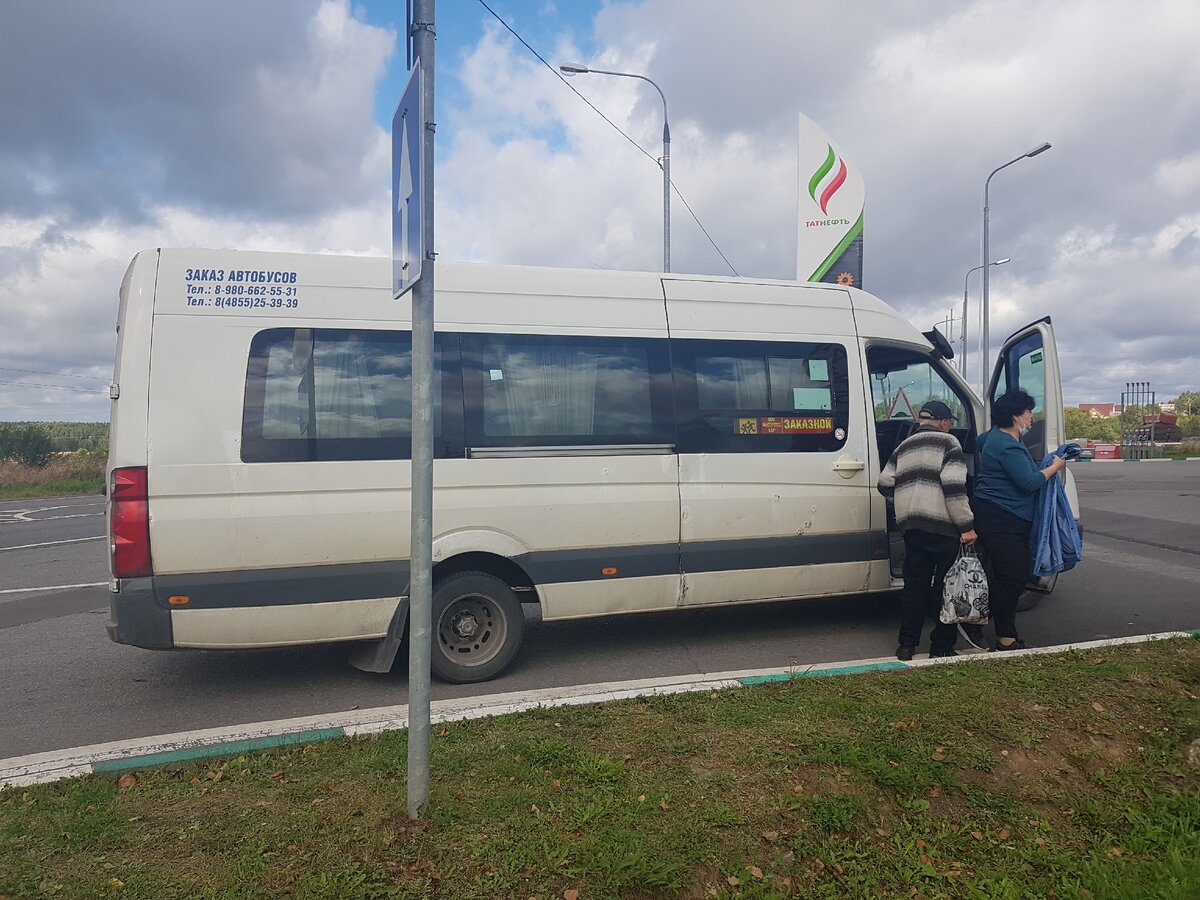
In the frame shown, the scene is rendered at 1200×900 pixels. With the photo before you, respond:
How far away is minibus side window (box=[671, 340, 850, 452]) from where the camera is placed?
5992mm

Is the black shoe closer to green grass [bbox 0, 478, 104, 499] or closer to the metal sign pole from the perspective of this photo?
the metal sign pole

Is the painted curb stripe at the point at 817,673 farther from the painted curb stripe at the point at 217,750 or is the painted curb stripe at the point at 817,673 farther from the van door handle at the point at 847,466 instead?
the painted curb stripe at the point at 217,750

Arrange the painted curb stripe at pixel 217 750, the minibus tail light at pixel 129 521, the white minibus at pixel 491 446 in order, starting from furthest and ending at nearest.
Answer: the white minibus at pixel 491 446 → the minibus tail light at pixel 129 521 → the painted curb stripe at pixel 217 750

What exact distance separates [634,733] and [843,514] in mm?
2934

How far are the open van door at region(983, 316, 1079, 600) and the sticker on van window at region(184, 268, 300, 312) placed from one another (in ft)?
16.9

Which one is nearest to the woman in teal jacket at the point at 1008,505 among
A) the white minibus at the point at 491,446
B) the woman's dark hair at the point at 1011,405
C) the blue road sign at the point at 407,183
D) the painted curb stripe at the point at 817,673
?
the woman's dark hair at the point at 1011,405

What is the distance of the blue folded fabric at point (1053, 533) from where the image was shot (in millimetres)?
5840

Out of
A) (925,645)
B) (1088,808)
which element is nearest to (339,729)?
(1088,808)

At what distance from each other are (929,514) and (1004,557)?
0.68 meters

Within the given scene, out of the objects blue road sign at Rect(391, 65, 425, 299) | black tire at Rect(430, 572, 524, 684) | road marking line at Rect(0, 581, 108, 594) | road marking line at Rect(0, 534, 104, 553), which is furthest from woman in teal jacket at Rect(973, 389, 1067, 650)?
road marking line at Rect(0, 534, 104, 553)

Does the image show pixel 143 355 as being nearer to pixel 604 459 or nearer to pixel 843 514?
pixel 604 459

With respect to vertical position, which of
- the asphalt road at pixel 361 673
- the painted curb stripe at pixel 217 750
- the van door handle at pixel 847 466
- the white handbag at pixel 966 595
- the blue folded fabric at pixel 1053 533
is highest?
the van door handle at pixel 847 466

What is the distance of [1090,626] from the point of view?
6883 mm

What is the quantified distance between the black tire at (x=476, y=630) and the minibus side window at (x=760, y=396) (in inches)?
62.3
